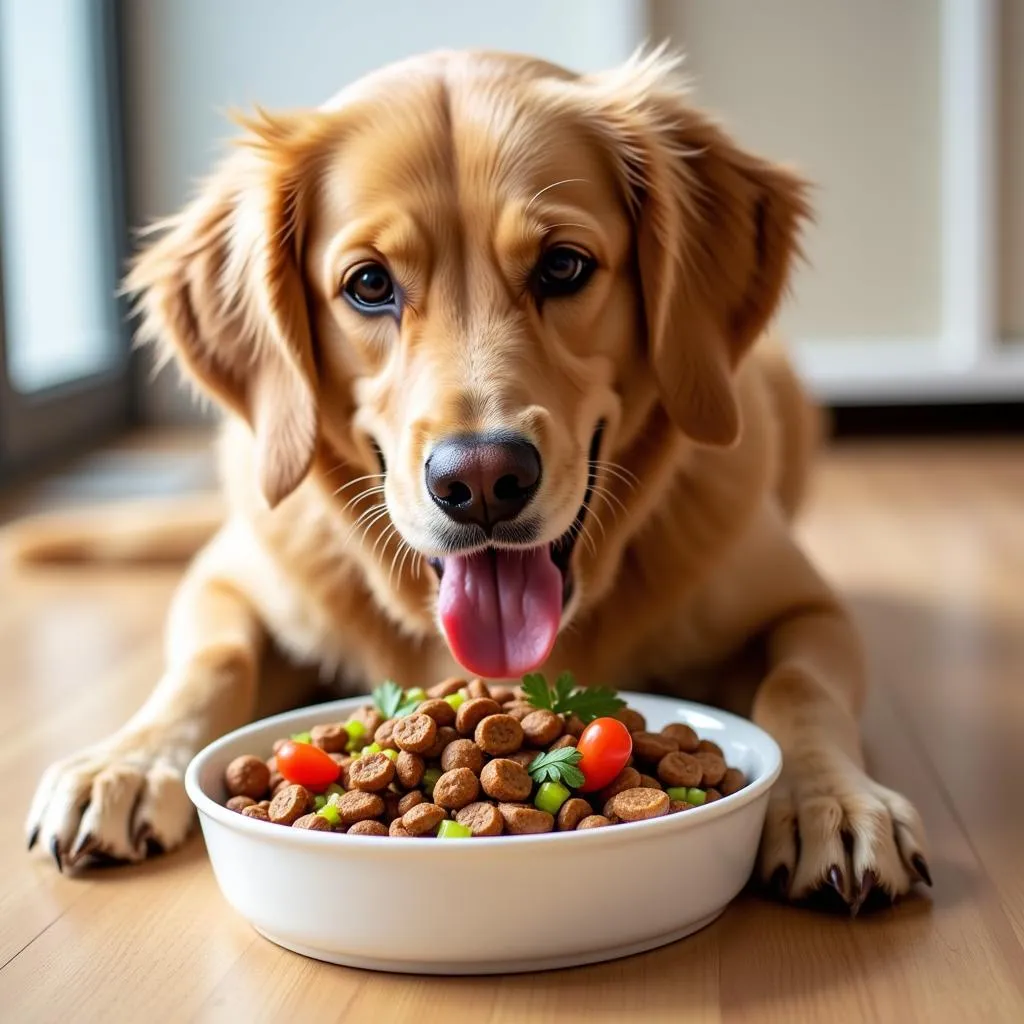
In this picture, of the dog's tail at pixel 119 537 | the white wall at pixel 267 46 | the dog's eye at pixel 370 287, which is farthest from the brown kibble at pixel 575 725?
the white wall at pixel 267 46

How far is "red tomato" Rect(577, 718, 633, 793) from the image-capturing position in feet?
4.55

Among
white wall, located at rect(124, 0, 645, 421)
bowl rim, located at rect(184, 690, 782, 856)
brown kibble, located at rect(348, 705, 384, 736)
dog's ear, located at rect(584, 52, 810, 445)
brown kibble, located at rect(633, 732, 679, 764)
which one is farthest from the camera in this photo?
white wall, located at rect(124, 0, 645, 421)

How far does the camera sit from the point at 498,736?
142cm

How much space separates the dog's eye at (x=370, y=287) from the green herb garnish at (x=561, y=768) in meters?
0.69

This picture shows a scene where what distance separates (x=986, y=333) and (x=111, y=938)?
4.16 m

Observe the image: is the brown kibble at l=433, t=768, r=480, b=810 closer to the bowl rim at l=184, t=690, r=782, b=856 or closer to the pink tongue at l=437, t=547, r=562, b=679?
the bowl rim at l=184, t=690, r=782, b=856

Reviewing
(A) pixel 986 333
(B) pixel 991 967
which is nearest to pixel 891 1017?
(B) pixel 991 967

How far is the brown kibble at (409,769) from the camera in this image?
1406 millimetres

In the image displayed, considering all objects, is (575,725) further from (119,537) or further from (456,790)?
(119,537)

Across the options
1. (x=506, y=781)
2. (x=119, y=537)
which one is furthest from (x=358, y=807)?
(x=119, y=537)

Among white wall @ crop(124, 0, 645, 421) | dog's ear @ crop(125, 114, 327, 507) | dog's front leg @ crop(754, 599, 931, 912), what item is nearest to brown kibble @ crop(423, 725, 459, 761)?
dog's front leg @ crop(754, 599, 931, 912)

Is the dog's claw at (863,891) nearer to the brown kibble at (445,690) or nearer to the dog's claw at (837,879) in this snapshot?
the dog's claw at (837,879)

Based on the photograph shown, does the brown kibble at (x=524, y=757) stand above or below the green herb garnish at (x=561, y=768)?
below

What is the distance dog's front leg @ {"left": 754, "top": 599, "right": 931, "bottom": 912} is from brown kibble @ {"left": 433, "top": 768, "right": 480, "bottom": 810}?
0.34 meters
